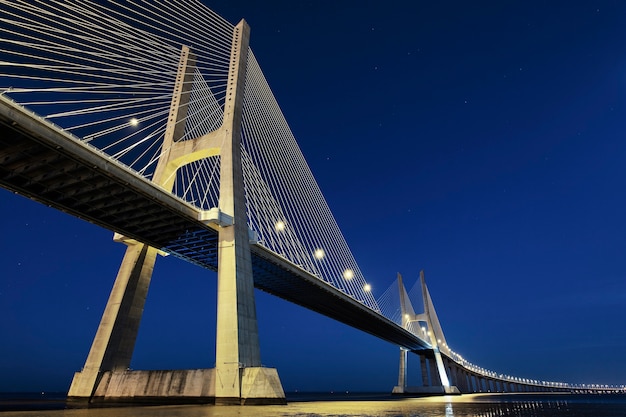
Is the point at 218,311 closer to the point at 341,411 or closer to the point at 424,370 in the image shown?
the point at 341,411

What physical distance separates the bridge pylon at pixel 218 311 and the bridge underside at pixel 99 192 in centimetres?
199

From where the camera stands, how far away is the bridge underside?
17569 millimetres

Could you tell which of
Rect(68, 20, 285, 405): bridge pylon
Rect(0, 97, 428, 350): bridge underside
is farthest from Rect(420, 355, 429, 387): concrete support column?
Rect(68, 20, 285, 405): bridge pylon

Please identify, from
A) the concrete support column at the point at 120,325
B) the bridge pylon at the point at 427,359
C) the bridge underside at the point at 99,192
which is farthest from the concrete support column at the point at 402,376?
the concrete support column at the point at 120,325

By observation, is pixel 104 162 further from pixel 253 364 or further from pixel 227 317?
pixel 253 364

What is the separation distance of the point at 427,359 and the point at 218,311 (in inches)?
2722

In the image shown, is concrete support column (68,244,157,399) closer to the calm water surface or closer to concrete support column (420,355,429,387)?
the calm water surface

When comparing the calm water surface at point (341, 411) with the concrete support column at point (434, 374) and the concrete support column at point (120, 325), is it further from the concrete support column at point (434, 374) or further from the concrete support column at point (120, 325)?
the concrete support column at point (434, 374)

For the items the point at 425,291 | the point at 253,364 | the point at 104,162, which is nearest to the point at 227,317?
the point at 253,364

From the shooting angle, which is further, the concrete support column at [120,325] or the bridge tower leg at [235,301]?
the concrete support column at [120,325]

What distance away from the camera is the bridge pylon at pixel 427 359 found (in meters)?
72.7

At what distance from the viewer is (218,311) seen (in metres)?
22.3

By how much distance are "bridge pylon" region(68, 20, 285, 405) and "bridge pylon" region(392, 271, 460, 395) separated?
52.5 m

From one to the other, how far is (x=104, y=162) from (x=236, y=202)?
24.1 feet
